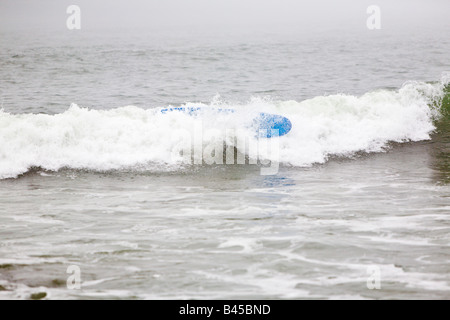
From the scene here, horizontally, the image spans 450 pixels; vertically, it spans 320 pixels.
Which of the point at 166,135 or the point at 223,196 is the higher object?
the point at 166,135

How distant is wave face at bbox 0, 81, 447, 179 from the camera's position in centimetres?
1007

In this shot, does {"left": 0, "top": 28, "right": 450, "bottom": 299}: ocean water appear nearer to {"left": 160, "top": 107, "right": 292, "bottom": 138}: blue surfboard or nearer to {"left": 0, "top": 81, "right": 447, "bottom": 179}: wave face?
{"left": 0, "top": 81, "right": 447, "bottom": 179}: wave face

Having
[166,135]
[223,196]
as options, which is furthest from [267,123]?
[223,196]

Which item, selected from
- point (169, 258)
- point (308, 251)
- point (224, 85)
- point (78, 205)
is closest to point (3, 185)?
point (78, 205)

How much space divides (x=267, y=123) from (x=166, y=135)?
204 cm

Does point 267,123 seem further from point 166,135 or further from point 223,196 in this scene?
point 223,196

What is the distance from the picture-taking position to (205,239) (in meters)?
6.12

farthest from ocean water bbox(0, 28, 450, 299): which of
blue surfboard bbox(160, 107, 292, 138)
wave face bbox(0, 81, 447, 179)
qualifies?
blue surfboard bbox(160, 107, 292, 138)

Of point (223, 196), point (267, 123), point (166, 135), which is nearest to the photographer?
point (223, 196)

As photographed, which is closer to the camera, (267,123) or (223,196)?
(223,196)

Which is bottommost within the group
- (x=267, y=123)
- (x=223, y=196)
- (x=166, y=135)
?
(x=223, y=196)

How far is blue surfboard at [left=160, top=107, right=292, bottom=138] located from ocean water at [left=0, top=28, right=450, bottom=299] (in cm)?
21

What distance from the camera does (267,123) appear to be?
37.7 ft

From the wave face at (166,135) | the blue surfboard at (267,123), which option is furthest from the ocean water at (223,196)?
the blue surfboard at (267,123)
